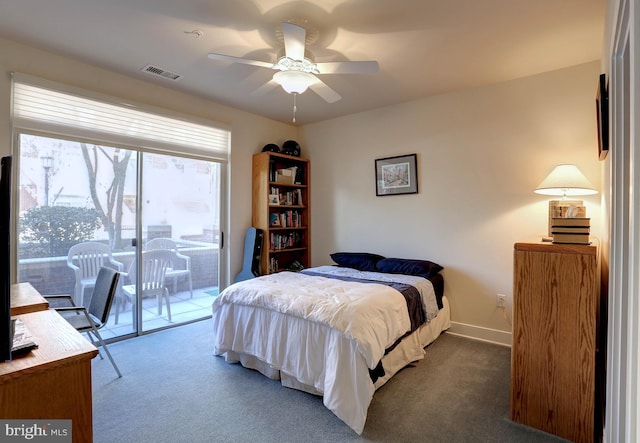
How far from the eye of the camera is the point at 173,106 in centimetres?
352

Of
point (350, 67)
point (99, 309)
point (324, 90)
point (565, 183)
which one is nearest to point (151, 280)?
point (99, 309)

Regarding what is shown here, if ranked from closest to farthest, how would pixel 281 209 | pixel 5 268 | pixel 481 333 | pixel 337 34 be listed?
pixel 5 268
pixel 337 34
pixel 481 333
pixel 281 209

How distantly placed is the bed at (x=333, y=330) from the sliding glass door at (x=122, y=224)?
1178 mm

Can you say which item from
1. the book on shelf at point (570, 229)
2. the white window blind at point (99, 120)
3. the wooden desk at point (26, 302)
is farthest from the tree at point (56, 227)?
the book on shelf at point (570, 229)

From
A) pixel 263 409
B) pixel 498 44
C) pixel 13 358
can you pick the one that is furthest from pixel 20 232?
pixel 498 44

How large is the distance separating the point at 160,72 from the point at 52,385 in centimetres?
290

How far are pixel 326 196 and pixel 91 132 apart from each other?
2.82m

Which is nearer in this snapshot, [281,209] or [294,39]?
[294,39]

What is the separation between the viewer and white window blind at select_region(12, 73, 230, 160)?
2633 millimetres

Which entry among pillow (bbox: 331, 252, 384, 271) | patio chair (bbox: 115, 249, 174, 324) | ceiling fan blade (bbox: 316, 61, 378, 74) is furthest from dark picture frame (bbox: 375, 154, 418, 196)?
patio chair (bbox: 115, 249, 174, 324)

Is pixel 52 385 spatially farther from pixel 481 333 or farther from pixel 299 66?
pixel 481 333

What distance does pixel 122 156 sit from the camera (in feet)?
10.7

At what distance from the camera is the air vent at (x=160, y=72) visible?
117 inches

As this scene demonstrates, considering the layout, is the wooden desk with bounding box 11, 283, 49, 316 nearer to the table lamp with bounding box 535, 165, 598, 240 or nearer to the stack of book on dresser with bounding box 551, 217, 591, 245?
the stack of book on dresser with bounding box 551, 217, 591, 245
